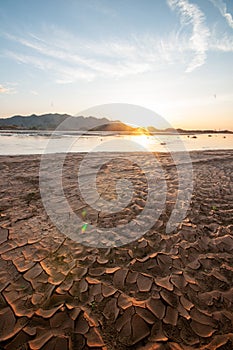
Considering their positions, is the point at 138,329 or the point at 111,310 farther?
the point at 111,310

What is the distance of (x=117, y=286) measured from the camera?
318 cm

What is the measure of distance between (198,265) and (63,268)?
7.62 ft

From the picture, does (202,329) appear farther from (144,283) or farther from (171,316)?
(144,283)

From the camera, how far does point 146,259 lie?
3.75 meters

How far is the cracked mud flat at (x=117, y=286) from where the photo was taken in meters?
2.50

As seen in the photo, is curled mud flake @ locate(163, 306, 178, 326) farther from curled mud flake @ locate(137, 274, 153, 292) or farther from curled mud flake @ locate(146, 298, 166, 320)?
curled mud flake @ locate(137, 274, 153, 292)

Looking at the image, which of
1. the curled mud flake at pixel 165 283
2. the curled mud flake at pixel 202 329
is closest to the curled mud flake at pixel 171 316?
the curled mud flake at pixel 202 329

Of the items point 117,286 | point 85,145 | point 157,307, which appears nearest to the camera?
point 157,307

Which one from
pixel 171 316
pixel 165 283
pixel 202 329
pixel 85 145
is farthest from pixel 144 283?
pixel 85 145

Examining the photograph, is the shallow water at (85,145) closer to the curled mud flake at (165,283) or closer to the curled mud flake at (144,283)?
the curled mud flake at (144,283)

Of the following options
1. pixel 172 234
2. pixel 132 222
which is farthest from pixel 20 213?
pixel 172 234

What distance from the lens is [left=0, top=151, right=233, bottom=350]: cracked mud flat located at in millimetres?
2500

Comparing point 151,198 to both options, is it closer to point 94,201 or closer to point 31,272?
point 94,201

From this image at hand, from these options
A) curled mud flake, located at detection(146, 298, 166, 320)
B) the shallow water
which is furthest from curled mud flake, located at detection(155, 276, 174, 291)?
the shallow water
